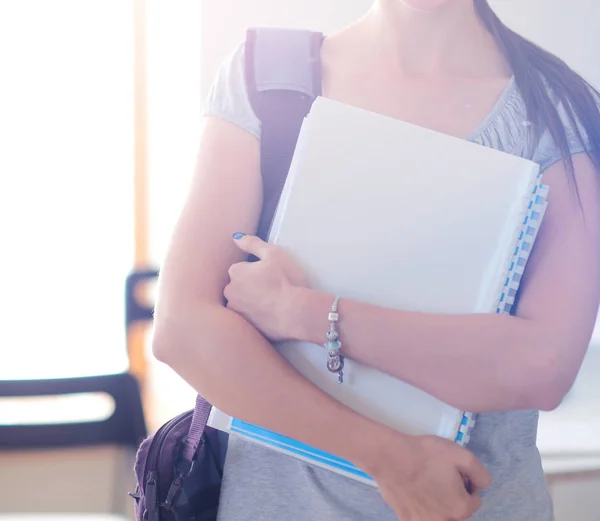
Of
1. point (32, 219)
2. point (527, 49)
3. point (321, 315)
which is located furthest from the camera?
point (32, 219)

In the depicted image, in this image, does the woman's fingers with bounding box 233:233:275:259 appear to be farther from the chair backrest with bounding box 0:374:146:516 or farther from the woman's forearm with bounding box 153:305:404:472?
the chair backrest with bounding box 0:374:146:516

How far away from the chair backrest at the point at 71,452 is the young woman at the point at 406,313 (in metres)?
0.64

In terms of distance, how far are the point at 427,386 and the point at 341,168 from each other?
8.3 inches

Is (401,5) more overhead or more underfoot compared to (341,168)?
more overhead

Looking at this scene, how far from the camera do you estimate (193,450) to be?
579 millimetres

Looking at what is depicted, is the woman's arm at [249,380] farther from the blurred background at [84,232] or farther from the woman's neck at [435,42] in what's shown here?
the blurred background at [84,232]

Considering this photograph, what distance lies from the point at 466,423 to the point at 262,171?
31cm

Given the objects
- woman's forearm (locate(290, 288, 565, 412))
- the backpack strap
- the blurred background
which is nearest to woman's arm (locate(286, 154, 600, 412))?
woman's forearm (locate(290, 288, 565, 412))

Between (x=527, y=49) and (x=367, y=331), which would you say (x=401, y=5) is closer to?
(x=527, y=49)

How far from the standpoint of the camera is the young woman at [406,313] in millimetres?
515

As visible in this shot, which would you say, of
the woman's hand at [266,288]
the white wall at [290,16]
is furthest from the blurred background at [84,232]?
the woman's hand at [266,288]

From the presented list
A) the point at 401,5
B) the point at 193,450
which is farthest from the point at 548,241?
the point at 193,450

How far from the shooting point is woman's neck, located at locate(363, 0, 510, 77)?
62cm

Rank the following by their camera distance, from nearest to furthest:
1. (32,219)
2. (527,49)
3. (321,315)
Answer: (321,315)
(527,49)
(32,219)
